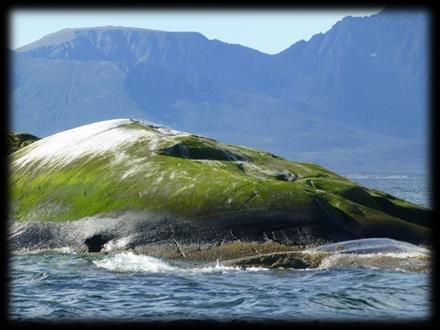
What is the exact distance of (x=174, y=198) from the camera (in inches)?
1470

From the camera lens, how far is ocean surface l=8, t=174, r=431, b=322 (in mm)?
19891

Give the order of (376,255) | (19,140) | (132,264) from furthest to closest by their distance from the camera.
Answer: (19,140)
(132,264)
(376,255)

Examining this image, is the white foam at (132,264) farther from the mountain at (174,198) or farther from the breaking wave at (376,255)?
the breaking wave at (376,255)

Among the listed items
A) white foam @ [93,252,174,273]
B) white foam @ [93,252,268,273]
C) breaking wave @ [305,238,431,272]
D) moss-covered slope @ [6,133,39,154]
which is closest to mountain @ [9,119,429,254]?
white foam @ [93,252,174,273]

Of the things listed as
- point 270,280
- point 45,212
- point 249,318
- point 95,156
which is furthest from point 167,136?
point 249,318

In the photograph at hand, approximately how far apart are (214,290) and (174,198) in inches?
537

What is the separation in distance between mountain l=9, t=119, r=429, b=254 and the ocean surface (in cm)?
339

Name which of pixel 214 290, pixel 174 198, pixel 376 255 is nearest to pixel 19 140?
pixel 174 198

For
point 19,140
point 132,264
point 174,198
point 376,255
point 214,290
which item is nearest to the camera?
point 214,290

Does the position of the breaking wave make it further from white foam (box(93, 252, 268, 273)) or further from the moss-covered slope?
the moss-covered slope

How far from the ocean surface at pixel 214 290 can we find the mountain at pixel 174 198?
339cm

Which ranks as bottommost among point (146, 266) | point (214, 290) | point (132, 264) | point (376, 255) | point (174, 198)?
point (132, 264)

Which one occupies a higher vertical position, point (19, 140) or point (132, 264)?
point (19, 140)

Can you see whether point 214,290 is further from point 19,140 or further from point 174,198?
point 19,140
